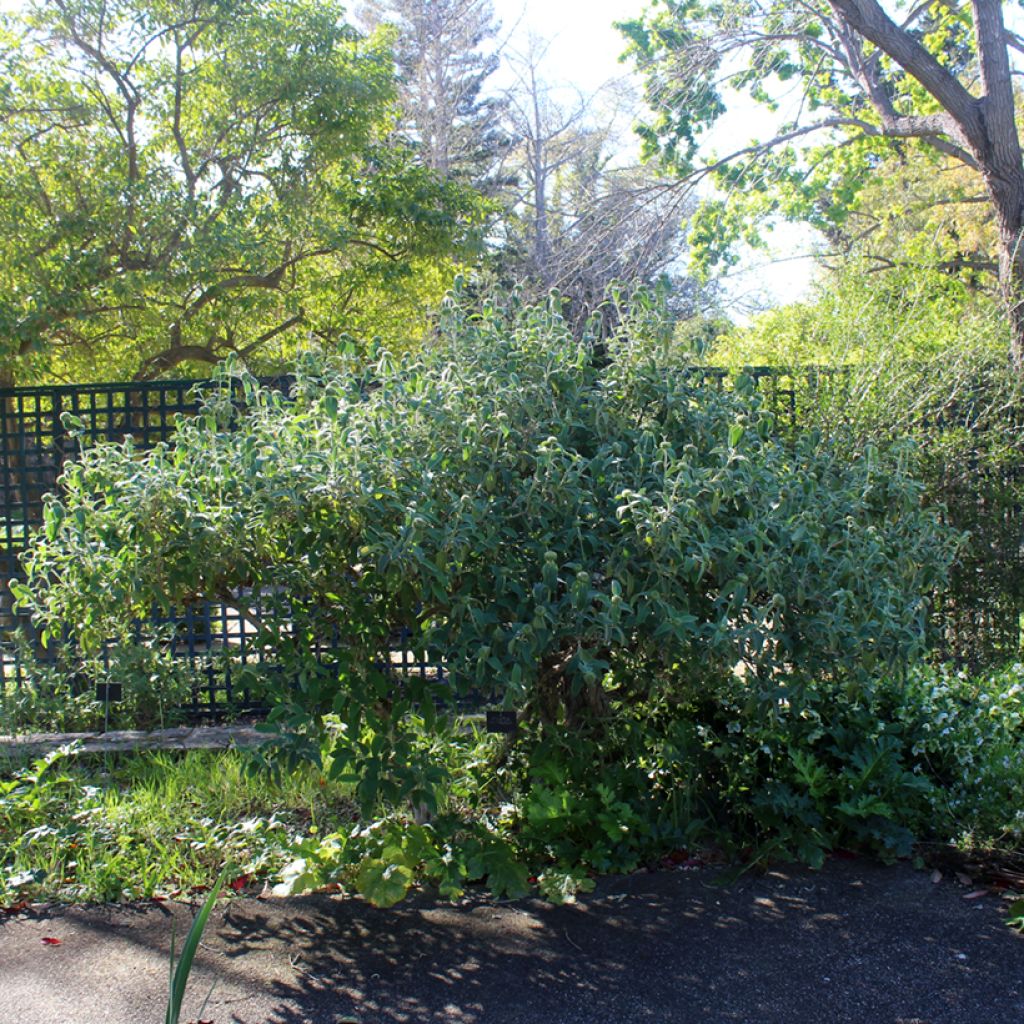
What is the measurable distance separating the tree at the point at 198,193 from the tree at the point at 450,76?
55.7 feet

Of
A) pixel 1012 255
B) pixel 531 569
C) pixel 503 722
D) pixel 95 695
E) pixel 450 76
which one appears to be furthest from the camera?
pixel 450 76

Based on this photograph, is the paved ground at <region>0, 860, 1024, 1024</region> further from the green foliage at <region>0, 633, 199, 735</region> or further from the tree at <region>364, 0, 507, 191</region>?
the tree at <region>364, 0, 507, 191</region>

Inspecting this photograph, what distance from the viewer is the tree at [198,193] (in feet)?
26.7

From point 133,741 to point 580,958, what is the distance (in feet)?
9.32

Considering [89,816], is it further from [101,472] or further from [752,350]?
[752,350]

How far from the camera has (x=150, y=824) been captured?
412 centimetres

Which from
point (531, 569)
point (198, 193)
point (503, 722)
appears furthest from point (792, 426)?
point (198, 193)

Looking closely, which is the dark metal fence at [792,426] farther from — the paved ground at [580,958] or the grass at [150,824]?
the paved ground at [580,958]

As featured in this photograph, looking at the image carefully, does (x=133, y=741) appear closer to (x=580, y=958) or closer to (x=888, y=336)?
(x=580, y=958)

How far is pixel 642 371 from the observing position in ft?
11.5

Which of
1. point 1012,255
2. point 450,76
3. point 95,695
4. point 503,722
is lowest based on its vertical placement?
point 95,695

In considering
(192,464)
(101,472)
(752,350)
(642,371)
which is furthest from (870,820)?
(752,350)

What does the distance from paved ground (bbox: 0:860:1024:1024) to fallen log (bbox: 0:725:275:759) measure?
1.41 metres

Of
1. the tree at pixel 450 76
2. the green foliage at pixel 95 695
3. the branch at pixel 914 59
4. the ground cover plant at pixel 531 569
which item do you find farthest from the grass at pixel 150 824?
the tree at pixel 450 76
